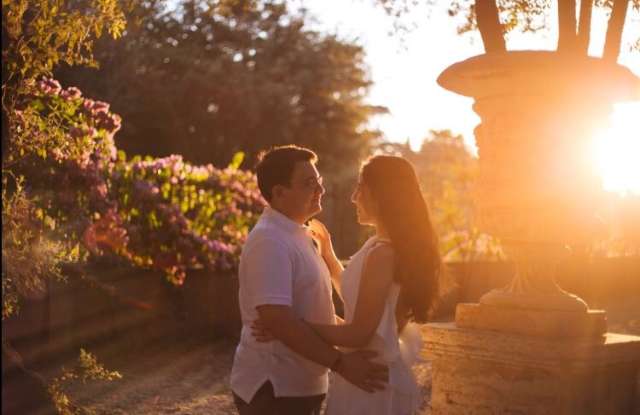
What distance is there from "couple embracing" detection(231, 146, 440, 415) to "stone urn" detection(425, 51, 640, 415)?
6.03 feet

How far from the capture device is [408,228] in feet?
10.7

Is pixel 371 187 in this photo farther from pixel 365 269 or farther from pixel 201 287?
pixel 201 287

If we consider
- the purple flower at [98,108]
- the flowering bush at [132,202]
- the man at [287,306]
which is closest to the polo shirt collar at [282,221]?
the man at [287,306]

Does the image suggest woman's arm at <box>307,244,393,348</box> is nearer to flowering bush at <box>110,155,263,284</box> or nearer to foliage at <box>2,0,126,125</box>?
foliage at <box>2,0,126,125</box>

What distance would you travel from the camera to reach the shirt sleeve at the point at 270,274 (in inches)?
123

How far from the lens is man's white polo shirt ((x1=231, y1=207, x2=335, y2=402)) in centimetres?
315

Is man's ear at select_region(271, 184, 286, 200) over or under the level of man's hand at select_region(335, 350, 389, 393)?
over

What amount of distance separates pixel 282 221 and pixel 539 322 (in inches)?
92.9

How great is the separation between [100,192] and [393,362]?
646 centimetres

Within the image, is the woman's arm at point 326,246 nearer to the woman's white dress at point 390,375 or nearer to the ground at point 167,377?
the woman's white dress at point 390,375

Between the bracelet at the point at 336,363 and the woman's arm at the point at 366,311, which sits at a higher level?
the woman's arm at the point at 366,311

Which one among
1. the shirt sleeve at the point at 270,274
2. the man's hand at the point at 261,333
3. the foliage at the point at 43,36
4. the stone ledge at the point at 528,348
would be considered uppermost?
the foliage at the point at 43,36

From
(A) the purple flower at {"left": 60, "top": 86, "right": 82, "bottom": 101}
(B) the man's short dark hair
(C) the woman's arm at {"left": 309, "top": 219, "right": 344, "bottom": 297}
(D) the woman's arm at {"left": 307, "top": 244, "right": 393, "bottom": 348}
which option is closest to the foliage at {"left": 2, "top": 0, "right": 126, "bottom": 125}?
(C) the woman's arm at {"left": 309, "top": 219, "right": 344, "bottom": 297}

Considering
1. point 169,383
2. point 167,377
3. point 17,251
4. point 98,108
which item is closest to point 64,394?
point 17,251
